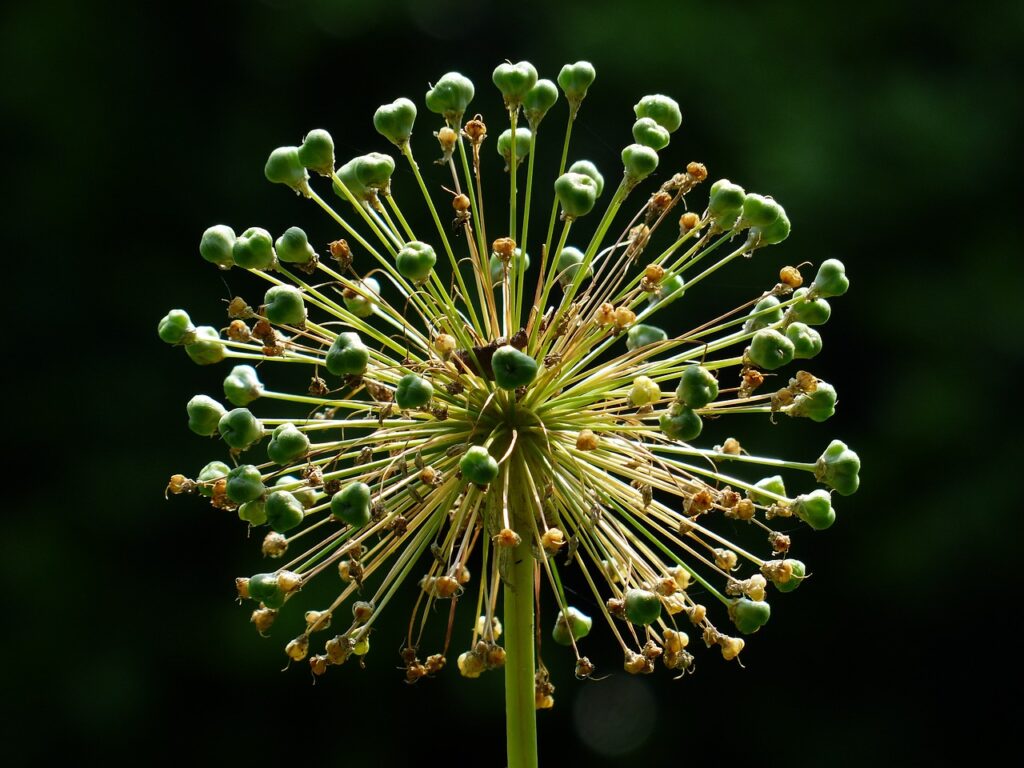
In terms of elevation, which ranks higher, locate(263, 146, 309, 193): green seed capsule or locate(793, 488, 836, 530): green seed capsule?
locate(263, 146, 309, 193): green seed capsule

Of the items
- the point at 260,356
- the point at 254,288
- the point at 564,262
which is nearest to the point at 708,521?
the point at 254,288

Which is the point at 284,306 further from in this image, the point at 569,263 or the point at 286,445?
the point at 569,263

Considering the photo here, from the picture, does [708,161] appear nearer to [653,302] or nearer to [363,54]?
[363,54]

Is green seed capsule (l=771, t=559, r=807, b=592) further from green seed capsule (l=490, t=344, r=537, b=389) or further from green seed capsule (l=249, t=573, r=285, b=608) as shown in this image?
green seed capsule (l=249, t=573, r=285, b=608)

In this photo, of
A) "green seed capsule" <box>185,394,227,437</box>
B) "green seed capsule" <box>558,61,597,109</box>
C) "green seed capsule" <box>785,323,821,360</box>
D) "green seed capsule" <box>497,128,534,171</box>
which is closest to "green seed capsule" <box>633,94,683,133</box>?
"green seed capsule" <box>558,61,597,109</box>

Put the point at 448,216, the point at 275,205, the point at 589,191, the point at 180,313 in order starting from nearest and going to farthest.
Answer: the point at 589,191, the point at 180,313, the point at 448,216, the point at 275,205

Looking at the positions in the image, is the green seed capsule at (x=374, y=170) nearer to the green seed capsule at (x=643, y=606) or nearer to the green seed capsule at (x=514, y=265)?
the green seed capsule at (x=514, y=265)
